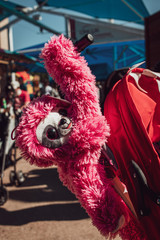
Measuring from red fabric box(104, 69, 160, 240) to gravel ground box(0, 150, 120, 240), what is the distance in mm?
1118

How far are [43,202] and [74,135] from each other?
5.75ft

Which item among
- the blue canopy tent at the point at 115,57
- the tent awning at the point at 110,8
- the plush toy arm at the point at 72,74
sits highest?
the tent awning at the point at 110,8

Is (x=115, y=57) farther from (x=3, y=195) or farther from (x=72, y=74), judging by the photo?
(x=72, y=74)

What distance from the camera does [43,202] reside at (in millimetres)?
2113

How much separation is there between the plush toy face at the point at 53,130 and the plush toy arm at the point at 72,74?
0.04 meters

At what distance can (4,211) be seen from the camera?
2.00 metres

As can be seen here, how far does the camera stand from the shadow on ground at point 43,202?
6.10ft

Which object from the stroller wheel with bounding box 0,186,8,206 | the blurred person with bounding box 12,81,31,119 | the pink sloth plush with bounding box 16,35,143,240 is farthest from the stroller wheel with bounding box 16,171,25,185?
the pink sloth plush with bounding box 16,35,143,240

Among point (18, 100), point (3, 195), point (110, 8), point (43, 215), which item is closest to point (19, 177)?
point (3, 195)

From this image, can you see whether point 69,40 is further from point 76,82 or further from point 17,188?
point 17,188

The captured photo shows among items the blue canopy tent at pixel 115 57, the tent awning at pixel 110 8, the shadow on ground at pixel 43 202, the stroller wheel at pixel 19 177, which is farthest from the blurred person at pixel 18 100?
the blue canopy tent at pixel 115 57

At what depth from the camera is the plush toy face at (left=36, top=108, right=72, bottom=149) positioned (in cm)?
54

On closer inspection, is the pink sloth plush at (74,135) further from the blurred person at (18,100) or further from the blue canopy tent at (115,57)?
the blue canopy tent at (115,57)

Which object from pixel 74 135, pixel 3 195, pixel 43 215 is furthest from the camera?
pixel 3 195
